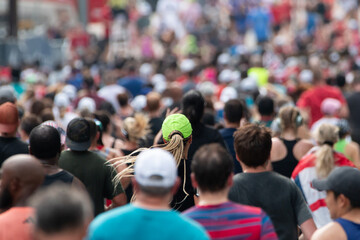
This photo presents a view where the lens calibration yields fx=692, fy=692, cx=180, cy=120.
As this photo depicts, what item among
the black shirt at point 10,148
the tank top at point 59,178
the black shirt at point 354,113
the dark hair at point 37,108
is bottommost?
the black shirt at point 354,113

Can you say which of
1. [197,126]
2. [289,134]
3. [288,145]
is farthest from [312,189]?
[197,126]

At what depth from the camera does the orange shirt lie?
3.73 m

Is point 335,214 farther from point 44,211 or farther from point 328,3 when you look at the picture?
point 328,3

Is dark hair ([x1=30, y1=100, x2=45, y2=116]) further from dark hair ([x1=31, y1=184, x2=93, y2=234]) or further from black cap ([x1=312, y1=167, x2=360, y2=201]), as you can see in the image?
dark hair ([x1=31, y1=184, x2=93, y2=234])

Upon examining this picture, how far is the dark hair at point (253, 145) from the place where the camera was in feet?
14.7

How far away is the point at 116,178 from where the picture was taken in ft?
17.8

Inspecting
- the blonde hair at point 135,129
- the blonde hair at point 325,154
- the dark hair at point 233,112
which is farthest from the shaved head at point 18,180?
the dark hair at point 233,112

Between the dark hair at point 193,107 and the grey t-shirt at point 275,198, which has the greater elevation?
the dark hair at point 193,107

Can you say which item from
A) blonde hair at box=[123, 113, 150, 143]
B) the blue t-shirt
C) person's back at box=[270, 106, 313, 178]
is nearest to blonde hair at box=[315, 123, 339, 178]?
person's back at box=[270, 106, 313, 178]

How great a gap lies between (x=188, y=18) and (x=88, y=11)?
723 centimetres

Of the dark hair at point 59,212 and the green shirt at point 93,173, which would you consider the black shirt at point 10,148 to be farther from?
the dark hair at point 59,212

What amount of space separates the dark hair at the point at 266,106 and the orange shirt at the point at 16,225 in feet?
16.1

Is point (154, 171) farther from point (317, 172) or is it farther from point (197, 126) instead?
point (197, 126)

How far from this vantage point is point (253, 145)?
450 centimetres
